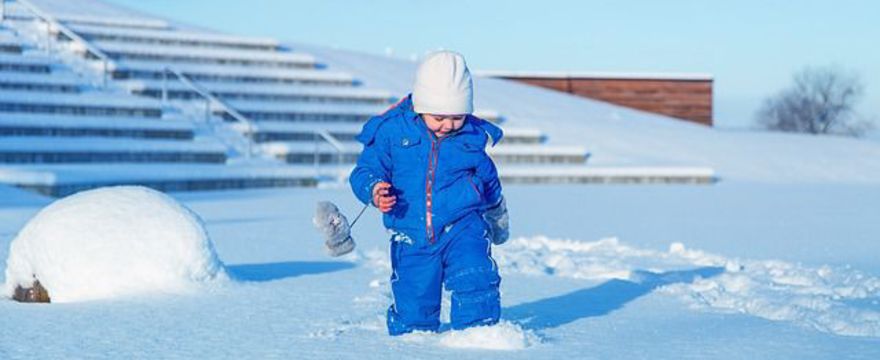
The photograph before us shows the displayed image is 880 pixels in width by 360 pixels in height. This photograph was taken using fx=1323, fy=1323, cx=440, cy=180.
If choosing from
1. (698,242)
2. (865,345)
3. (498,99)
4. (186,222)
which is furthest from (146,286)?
(498,99)

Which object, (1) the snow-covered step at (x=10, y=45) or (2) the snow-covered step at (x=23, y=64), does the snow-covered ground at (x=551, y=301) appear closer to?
(2) the snow-covered step at (x=23, y=64)

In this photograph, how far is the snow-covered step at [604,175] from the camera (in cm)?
1800

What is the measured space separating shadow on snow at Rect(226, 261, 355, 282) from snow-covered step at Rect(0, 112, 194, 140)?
8.62 metres

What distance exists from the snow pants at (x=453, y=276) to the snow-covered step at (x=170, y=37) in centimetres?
1700

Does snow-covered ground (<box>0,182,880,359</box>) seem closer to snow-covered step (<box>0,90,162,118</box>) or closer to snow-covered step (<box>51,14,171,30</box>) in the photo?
snow-covered step (<box>0,90,162,118</box>)

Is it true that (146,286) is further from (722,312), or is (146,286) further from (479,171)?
(722,312)

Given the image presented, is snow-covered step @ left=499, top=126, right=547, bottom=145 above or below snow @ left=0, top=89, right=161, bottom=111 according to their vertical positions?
below

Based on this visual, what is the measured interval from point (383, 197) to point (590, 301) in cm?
186

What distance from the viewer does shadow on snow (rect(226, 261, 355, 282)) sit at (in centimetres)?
643

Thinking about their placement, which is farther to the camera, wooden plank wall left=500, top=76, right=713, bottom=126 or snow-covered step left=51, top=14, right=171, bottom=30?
wooden plank wall left=500, top=76, right=713, bottom=126

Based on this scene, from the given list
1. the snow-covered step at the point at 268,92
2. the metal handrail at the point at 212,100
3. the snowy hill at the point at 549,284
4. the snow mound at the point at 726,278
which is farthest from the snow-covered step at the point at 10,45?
the snow mound at the point at 726,278

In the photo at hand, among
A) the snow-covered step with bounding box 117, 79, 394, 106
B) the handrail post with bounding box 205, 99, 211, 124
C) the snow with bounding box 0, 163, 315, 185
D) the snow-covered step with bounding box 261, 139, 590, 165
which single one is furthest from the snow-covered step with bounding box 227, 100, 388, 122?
the snow with bounding box 0, 163, 315, 185

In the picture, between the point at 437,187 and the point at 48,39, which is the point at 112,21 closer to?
the point at 48,39

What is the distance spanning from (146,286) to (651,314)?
208 centimetres
